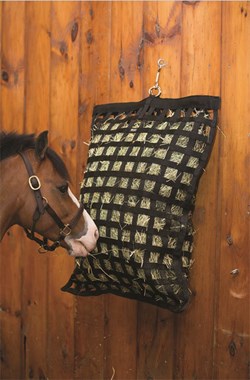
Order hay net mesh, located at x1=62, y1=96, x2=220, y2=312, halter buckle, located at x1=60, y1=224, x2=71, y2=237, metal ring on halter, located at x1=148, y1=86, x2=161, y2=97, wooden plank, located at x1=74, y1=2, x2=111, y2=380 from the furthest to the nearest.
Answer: wooden plank, located at x1=74, y1=2, x2=111, y2=380 → metal ring on halter, located at x1=148, y1=86, x2=161, y2=97 → halter buckle, located at x1=60, y1=224, x2=71, y2=237 → hay net mesh, located at x1=62, y1=96, x2=220, y2=312

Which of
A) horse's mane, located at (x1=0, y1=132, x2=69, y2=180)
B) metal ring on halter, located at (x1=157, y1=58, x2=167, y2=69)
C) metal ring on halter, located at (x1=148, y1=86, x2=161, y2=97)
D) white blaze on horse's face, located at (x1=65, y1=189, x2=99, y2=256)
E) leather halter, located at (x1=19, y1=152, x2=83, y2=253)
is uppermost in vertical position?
metal ring on halter, located at (x1=157, y1=58, x2=167, y2=69)

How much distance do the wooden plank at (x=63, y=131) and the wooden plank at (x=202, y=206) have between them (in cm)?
66

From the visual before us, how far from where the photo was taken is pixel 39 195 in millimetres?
2104

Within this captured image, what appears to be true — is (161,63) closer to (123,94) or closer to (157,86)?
(157,86)

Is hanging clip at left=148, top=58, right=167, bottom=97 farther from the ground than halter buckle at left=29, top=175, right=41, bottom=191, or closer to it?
farther from the ground

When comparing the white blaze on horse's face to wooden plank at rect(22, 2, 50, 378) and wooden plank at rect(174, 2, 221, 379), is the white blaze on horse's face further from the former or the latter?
wooden plank at rect(22, 2, 50, 378)

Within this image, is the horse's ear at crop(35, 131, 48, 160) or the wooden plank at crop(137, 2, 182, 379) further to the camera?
the wooden plank at crop(137, 2, 182, 379)

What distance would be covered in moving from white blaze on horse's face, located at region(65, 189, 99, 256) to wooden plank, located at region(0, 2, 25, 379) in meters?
0.84

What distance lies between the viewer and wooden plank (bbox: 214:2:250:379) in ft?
7.37

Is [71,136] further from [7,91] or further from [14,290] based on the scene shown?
[14,290]

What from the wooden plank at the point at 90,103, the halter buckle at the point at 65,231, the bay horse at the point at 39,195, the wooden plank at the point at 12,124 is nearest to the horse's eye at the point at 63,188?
the bay horse at the point at 39,195

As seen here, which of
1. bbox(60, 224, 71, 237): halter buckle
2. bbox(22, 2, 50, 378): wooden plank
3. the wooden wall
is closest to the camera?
bbox(60, 224, 71, 237): halter buckle

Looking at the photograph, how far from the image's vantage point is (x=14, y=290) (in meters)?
2.97

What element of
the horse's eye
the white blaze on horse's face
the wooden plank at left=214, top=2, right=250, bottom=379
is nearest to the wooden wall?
the wooden plank at left=214, top=2, right=250, bottom=379
